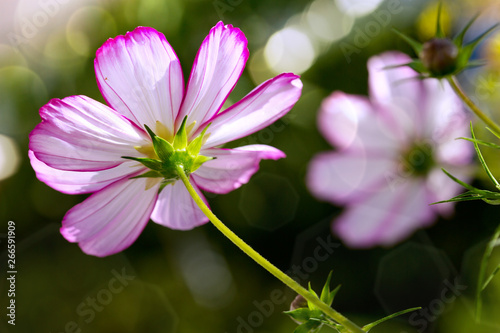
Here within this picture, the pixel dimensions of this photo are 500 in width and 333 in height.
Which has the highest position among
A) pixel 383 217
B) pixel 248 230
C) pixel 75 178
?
pixel 75 178

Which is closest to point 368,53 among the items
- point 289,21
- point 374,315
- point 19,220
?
point 289,21

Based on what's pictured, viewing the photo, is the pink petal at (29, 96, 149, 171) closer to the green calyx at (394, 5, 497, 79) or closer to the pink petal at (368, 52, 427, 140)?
the green calyx at (394, 5, 497, 79)

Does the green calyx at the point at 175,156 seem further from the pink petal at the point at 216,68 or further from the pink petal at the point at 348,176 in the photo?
the pink petal at the point at 348,176

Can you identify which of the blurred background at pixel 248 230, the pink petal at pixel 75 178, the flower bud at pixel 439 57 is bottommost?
the blurred background at pixel 248 230

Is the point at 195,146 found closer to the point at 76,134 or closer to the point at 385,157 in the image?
the point at 76,134

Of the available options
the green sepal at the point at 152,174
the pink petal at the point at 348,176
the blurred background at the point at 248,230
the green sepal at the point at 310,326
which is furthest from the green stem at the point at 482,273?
the blurred background at the point at 248,230

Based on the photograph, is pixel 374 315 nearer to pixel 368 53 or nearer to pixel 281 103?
pixel 368 53

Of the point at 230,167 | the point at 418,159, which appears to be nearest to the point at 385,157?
the point at 418,159
